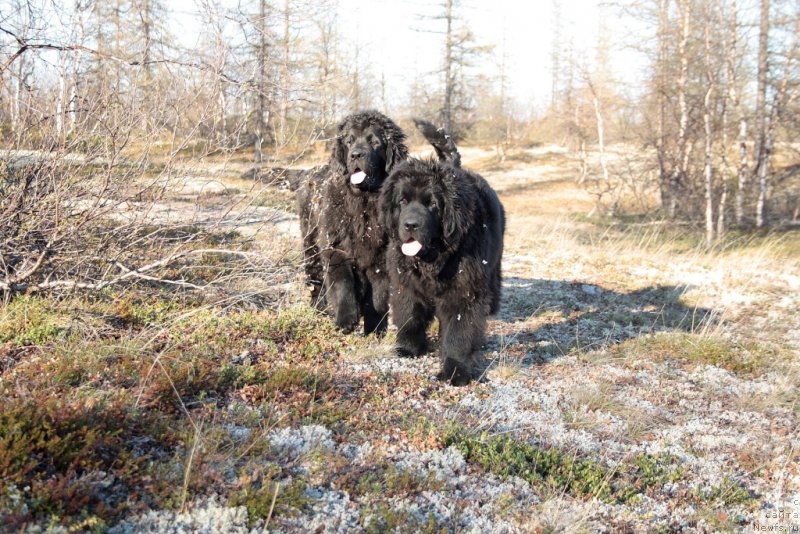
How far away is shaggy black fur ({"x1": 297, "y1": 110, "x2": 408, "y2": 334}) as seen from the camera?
215 inches

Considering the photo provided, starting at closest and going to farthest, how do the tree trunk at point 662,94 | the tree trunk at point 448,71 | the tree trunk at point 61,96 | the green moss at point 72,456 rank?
1. the green moss at point 72,456
2. the tree trunk at point 61,96
3. the tree trunk at point 662,94
4. the tree trunk at point 448,71

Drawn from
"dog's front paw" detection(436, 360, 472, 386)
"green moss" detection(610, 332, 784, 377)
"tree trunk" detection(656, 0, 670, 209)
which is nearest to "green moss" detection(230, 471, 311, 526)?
"dog's front paw" detection(436, 360, 472, 386)

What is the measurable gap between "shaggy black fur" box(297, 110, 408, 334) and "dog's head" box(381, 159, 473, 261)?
61cm

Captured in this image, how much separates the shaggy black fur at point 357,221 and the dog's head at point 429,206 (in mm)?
615

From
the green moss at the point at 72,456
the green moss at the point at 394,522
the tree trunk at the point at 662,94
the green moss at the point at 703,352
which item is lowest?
the green moss at the point at 703,352

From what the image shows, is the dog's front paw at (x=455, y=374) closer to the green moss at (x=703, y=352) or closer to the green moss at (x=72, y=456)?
the green moss at (x=703, y=352)

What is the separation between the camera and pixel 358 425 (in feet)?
11.6

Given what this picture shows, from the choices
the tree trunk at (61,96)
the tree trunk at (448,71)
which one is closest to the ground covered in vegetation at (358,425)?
the tree trunk at (61,96)

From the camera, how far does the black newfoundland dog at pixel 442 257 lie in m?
4.66

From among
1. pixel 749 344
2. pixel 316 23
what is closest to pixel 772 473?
pixel 749 344

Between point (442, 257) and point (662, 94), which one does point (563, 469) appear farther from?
point (662, 94)

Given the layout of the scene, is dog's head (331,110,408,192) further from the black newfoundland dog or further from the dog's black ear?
the black newfoundland dog

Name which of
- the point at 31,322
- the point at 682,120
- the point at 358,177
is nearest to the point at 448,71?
the point at 682,120

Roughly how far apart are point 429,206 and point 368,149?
1106 millimetres
